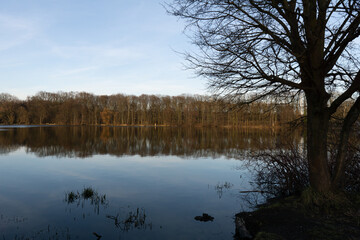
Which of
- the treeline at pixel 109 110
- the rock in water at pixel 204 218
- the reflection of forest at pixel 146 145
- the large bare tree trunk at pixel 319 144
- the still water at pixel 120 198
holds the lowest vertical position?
the still water at pixel 120 198

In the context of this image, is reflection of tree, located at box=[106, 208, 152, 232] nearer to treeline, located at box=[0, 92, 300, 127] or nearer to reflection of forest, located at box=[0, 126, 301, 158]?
reflection of forest, located at box=[0, 126, 301, 158]

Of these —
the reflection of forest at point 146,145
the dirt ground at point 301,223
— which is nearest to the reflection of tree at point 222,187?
the reflection of forest at point 146,145

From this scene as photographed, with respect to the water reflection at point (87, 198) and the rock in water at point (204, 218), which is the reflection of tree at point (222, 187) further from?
the water reflection at point (87, 198)

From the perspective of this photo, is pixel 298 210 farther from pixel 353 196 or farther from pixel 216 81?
pixel 216 81

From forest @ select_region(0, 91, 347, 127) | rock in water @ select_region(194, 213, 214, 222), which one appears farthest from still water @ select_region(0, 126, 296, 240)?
forest @ select_region(0, 91, 347, 127)

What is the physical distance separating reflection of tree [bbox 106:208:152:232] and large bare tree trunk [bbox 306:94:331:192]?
14.8ft

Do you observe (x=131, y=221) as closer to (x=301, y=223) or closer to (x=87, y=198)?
(x=87, y=198)

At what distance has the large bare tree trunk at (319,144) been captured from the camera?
5902 mm

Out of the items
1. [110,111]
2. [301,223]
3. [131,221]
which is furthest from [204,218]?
[110,111]

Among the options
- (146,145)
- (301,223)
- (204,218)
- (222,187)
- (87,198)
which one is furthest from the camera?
(146,145)

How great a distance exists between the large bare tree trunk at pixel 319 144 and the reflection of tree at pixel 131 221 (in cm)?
451

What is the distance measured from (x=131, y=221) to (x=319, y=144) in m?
5.38

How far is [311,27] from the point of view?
5.79m

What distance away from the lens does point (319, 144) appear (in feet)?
19.4
